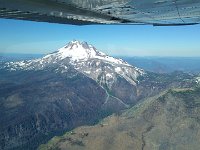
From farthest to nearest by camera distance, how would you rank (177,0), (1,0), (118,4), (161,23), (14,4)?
(161,23) → (118,4) → (177,0) → (14,4) → (1,0)

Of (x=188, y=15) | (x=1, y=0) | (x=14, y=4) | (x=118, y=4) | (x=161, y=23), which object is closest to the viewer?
(x=1, y=0)

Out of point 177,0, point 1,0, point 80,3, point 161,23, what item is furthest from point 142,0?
→ point 161,23

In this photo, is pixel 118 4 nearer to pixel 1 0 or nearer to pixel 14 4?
pixel 14 4

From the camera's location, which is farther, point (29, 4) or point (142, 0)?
point (142, 0)

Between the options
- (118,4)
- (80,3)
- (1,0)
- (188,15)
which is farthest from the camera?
(188,15)

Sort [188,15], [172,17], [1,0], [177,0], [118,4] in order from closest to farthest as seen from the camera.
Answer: [1,0] < [177,0] < [118,4] < [188,15] < [172,17]

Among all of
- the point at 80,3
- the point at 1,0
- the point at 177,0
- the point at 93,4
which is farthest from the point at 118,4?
the point at 1,0

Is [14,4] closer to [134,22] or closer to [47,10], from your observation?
[47,10]

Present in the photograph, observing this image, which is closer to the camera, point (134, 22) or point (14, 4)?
point (14, 4)
